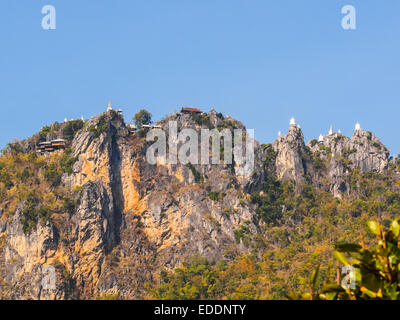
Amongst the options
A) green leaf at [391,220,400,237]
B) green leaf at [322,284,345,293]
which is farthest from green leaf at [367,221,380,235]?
green leaf at [322,284,345,293]

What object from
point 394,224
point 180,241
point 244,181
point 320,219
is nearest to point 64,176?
point 180,241

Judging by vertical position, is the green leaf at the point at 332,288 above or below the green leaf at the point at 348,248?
below

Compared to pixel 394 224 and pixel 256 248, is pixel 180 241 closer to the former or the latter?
pixel 256 248

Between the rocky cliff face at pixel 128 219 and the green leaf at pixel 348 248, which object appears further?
the rocky cliff face at pixel 128 219

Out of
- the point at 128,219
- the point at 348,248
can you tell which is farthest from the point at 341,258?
the point at 128,219

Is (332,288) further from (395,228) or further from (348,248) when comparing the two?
(395,228)

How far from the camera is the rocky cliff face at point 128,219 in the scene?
177 feet

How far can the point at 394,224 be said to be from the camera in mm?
5215

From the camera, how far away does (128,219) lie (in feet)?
192

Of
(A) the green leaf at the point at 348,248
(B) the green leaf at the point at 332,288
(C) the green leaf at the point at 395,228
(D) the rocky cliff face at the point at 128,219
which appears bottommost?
(B) the green leaf at the point at 332,288

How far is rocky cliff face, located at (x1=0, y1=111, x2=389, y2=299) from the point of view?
53844 mm

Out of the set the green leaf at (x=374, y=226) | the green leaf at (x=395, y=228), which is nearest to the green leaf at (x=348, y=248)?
the green leaf at (x=374, y=226)

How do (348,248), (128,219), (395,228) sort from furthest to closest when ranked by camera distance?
(128,219) → (395,228) → (348,248)

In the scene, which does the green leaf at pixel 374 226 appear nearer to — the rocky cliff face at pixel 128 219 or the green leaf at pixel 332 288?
the green leaf at pixel 332 288
